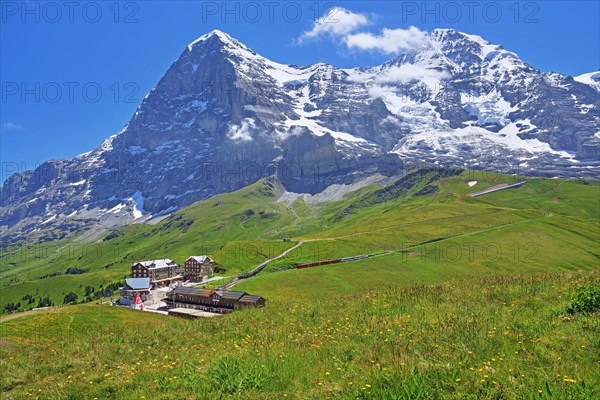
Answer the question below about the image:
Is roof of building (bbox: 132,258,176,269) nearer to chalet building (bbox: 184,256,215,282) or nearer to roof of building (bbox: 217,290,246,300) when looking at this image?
chalet building (bbox: 184,256,215,282)

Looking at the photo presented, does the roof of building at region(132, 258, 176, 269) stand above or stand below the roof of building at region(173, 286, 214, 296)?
above

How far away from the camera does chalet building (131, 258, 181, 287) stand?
527 ft

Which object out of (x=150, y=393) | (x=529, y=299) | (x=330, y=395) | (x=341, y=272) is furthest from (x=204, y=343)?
(x=341, y=272)

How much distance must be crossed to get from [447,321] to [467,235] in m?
152

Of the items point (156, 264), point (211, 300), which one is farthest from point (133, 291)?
point (211, 300)

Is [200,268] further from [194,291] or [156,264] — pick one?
[194,291]

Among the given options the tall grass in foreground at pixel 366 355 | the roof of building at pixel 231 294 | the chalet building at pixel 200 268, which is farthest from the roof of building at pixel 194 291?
the tall grass in foreground at pixel 366 355

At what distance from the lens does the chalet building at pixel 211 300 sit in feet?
253

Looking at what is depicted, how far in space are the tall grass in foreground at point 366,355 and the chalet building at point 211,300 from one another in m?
53.0

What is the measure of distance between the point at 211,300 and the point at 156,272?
274 ft

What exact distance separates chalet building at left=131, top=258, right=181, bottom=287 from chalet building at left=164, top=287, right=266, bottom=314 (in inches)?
2139

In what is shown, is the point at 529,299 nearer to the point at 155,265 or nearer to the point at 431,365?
the point at 431,365

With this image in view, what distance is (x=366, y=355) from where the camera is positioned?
12.0 meters

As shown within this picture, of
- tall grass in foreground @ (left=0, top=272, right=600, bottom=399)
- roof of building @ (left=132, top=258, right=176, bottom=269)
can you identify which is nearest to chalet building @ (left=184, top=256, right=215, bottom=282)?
roof of building @ (left=132, top=258, right=176, bottom=269)
